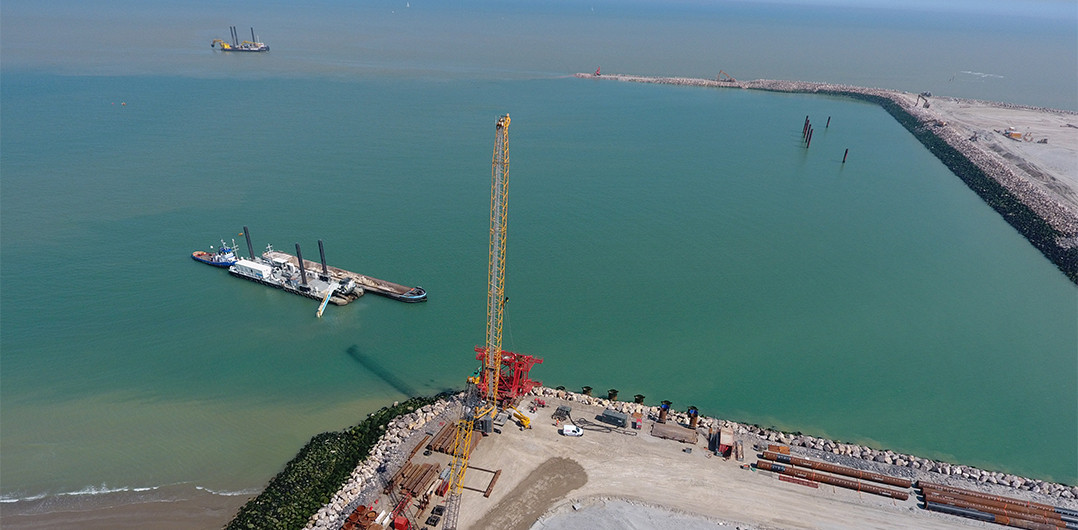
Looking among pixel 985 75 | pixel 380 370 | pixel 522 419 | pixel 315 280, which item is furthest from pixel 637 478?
pixel 985 75

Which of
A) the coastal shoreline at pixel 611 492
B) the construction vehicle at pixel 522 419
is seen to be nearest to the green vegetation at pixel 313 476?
the coastal shoreline at pixel 611 492

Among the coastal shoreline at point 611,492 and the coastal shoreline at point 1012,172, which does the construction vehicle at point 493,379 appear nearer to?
the coastal shoreline at point 611,492

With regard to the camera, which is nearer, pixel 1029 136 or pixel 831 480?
pixel 831 480

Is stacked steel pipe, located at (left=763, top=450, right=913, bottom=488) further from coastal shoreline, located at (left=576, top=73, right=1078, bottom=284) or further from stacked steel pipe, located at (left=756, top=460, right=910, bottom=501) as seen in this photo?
coastal shoreline, located at (left=576, top=73, right=1078, bottom=284)

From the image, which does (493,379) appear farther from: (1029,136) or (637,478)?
(1029,136)

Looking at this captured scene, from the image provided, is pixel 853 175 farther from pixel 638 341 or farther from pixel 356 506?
pixel 356 506
